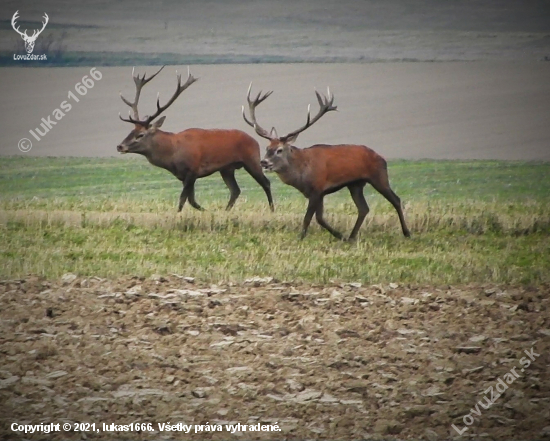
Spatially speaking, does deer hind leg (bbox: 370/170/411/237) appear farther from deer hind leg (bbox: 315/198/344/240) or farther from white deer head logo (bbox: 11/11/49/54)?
white deer head logo (bbox: 11/11/49/54)

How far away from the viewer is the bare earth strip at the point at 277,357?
9281mm

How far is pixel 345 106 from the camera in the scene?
45.9 m

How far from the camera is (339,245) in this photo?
56.7ft

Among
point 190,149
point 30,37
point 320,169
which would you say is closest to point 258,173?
point 190,149

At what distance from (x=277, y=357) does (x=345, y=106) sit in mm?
35707

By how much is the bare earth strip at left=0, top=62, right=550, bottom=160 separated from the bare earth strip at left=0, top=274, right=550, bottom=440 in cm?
2466

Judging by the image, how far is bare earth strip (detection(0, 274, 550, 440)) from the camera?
9.28 m

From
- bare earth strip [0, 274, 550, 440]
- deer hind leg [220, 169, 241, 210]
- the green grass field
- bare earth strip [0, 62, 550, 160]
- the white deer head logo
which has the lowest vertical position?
bare earth strip [0, 274, 550, 440]

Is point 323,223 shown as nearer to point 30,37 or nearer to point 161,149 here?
point 161,149

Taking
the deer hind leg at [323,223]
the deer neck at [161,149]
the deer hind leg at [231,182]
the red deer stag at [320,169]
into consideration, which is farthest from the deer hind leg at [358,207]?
the deer neck at [161,149]

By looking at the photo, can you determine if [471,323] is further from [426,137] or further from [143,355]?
[426,137]

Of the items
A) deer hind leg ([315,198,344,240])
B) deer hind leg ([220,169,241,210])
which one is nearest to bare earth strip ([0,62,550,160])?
deer hind leg ([220,169,241,210])

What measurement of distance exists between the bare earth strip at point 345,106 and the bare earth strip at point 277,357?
24.7 m

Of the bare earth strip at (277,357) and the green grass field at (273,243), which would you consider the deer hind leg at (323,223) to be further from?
the bare earth strip at (277,357)
